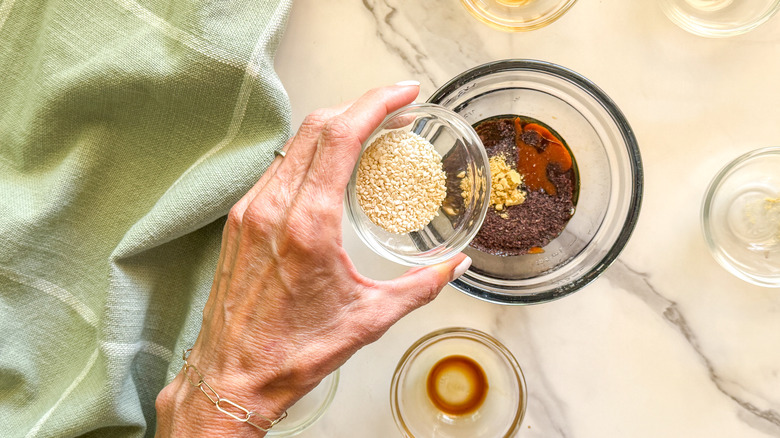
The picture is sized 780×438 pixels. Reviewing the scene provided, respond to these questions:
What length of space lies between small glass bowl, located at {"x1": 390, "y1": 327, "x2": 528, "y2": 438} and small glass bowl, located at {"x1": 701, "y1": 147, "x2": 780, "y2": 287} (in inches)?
22.9

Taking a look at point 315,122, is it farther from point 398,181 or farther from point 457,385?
point 457,385

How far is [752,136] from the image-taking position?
145 cm

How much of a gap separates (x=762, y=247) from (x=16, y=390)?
1.77 meters

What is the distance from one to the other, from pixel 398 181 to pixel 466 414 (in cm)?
66

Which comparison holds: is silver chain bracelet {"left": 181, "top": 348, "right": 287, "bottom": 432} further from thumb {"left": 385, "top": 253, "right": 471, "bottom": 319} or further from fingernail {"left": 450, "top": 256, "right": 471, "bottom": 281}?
fingernail {"left": 450, "top": 256, "right": 471, "bottom": 281}

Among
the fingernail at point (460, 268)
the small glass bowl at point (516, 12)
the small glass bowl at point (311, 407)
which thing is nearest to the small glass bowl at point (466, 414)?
the small glass bowl at point (311, 407)

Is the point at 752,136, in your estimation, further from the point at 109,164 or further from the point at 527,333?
the point at 109,164

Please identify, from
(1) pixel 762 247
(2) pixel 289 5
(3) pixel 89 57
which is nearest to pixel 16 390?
(3) pixel 89 57

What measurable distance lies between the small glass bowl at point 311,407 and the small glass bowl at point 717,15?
1160 mm

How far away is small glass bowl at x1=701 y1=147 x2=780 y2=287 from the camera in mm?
1474

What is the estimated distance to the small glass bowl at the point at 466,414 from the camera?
1.45 meters

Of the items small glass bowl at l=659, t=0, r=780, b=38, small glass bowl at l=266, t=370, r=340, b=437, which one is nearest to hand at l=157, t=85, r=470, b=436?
small glass bowl at l=266, t=370, r=340, b=437

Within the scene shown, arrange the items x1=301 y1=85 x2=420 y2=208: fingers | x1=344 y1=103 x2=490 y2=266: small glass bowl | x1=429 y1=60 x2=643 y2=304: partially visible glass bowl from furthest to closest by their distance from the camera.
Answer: x1=429 y1=60 x2=643 y2=304: partially visible glass bowl
x1=344 y1=103 x2=490 y2=266: small glass bowl
x1=301 y1=85 x2=420 y2=208: fingers

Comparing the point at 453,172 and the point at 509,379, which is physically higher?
the point at 453,172
